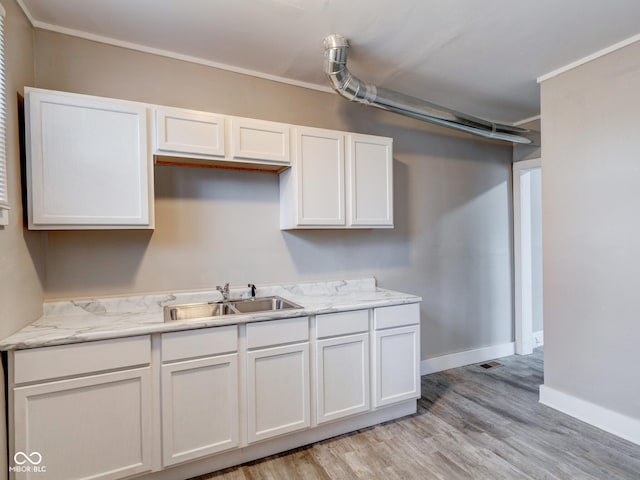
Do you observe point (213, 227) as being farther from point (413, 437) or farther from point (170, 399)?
point (413, 437)

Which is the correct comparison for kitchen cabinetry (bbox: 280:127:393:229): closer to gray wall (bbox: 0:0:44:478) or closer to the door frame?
gray wall (bbox: 0:0:44:478)

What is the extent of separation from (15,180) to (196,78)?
128cm

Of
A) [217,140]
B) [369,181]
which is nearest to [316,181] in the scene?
[369,181]

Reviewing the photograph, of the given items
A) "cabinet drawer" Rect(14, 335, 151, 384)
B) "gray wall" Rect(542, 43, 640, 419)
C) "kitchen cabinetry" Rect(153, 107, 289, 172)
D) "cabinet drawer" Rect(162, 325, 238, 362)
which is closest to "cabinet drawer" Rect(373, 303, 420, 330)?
"cabinet drawer" Rect(162, 325, 238, 362)

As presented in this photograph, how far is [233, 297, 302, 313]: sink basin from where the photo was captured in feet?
7.84

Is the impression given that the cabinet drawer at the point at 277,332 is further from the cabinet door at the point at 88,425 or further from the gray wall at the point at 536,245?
the gray wall at the point at 536,245

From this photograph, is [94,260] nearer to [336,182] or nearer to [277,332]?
[277,332]

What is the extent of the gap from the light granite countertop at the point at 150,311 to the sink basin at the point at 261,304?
0.06 metres

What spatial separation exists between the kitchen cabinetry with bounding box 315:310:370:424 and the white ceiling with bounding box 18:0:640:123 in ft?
5.86

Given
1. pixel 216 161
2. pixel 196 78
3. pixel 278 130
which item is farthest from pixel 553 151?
pixel 196 78

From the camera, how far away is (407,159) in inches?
127

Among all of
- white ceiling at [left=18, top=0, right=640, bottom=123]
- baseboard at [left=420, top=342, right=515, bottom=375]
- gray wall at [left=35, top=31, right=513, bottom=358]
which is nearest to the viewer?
white ceiling at [left=18, top=0, right=640, bottom=123]

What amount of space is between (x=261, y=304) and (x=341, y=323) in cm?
63

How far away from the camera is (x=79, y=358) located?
5.21ft
